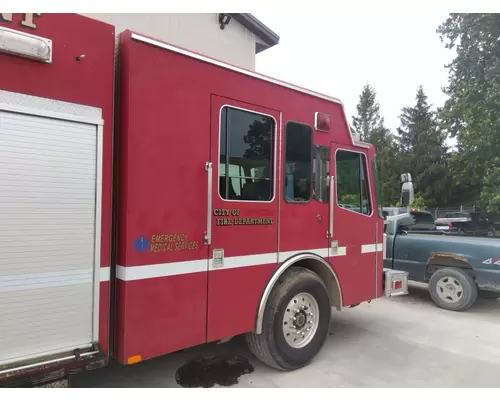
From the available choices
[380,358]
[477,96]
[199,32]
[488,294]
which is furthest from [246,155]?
[477,96]

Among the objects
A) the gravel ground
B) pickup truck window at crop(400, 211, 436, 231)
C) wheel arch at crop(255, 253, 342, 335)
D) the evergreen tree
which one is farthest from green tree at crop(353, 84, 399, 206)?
wheel arch at crop(255, 253, 342, 335)

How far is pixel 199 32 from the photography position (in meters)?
9.91

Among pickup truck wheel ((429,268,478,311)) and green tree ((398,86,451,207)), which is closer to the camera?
pickup truck wheel ((429,268,478,311))

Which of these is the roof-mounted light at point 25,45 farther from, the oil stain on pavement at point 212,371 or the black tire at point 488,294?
the black tire at point 488,294

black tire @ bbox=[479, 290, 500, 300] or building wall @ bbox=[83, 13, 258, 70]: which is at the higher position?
building wall @ bbox=[83, 13, 258, 70]

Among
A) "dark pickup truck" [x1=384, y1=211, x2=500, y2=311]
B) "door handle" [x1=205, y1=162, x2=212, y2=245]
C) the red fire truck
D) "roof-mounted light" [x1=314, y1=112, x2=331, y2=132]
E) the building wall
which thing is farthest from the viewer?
the building wall

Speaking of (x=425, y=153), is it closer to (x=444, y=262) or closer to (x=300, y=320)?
(x=444, y=262)

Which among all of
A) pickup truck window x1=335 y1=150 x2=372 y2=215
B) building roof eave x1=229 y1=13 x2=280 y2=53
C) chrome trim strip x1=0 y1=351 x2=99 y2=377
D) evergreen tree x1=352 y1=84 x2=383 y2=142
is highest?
evergreen tree x1=352 y1=84 x2=383 y2=142

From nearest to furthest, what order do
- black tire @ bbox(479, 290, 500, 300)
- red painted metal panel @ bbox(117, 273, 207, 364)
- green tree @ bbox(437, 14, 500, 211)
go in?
red painted metal panel @ bbox(117, 273, 207, 364)
black tire @ bbox(479, 290, 500, 300)
green tree @ bbox(437, 14, 500, 211)

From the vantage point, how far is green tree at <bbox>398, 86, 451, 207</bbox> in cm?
4034

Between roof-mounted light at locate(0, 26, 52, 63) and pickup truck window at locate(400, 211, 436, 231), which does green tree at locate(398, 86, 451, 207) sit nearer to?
pickup truck window at locate(400, 211, 436, 231)

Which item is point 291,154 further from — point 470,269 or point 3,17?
point 470,269

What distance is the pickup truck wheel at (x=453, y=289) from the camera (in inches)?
268

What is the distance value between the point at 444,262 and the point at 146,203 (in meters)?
6.02
